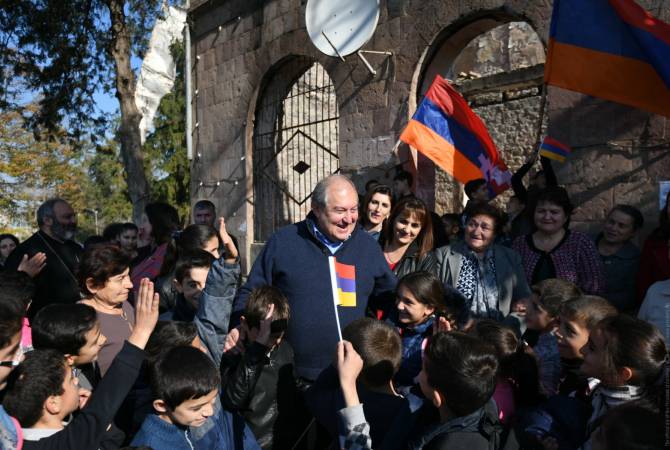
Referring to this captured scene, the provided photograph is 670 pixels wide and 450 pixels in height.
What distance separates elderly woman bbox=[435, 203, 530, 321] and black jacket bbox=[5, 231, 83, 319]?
2.73 m

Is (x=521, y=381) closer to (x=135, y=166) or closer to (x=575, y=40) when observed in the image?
(x=575, y=40)

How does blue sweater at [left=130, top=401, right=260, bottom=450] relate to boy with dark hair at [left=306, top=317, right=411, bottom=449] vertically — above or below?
below

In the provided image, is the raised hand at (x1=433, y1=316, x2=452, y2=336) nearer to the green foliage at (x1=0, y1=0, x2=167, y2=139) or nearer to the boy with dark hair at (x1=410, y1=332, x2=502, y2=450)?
the boy with dark hair at (x1=410, y1=332, x2=502, y2=450)

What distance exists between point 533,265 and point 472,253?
1.49 feet

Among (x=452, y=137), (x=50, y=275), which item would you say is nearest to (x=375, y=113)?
(x=452, y=137)

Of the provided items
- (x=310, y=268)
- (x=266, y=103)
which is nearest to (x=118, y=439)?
(x=310, y=268)

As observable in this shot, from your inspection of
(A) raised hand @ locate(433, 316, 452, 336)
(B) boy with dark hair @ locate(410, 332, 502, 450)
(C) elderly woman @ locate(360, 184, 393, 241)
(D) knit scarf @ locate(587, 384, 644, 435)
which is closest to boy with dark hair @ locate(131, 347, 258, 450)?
(B) boy with dark hair @ locate(410, 332, 502, 450)

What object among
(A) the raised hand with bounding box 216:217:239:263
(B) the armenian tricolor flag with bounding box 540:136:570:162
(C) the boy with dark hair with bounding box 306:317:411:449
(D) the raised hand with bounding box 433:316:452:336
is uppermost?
(B) the armenian tricolor flag with bounding box 540:136:570:162

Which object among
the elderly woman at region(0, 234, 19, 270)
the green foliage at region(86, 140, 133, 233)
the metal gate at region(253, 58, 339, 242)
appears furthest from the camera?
the green foliage at region(86, 140, 133, 233)

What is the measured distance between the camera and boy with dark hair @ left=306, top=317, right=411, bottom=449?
237cm

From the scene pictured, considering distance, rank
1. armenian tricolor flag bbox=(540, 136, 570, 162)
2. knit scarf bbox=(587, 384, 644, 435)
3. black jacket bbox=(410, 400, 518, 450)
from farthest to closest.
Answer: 1. armenian tricolor flag bbox=(540, 136, 570, 162)
2. knit scarf bbox=(587, 384, 644, 435)
3. black jacket bbox=(410, 400, 518, 450)

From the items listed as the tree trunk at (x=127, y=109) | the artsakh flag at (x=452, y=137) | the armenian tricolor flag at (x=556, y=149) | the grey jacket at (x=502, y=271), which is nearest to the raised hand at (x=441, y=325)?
the grey jacket at (x=502, y=271)

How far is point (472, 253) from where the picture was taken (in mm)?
3621

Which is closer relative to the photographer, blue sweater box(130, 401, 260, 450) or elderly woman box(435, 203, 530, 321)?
blue sweater box(130, 401, 260, 450)
